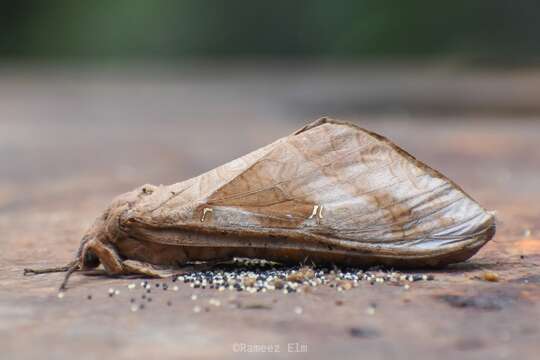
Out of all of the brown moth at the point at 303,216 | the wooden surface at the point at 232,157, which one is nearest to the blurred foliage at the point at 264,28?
the wooden surface at the point at 232,157

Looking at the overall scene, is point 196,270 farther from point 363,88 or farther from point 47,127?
point 363,88

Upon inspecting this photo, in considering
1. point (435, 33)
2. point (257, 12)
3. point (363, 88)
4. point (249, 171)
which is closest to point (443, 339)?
point (249, 171)

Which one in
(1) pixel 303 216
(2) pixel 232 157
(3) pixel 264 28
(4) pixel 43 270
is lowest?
(4) pixel 43 270

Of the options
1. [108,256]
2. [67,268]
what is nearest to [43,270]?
[67,268]

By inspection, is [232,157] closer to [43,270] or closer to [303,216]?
[43,270]

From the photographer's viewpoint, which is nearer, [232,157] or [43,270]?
[43,270]

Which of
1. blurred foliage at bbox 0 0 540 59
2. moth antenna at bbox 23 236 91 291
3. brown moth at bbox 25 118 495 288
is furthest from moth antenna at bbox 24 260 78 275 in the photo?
blurred foliage at bbox 0 0 540 59
